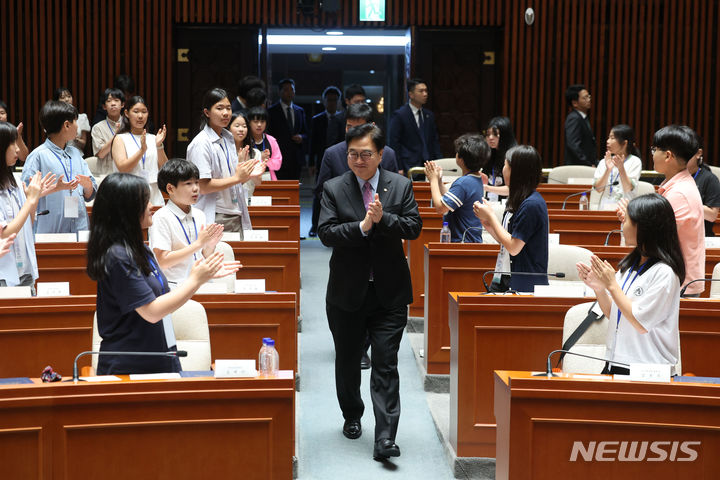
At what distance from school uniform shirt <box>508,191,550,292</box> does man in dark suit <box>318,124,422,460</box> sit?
0.47m

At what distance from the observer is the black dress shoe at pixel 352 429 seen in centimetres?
412

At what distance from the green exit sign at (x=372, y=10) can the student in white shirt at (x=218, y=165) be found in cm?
541

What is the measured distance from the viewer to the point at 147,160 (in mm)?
5930

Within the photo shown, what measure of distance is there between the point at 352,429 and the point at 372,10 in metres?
6.80

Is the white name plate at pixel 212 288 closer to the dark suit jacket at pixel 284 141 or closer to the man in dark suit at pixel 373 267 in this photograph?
the man in dark suit at pixel 373 267

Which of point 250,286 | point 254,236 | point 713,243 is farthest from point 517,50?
point 250,286

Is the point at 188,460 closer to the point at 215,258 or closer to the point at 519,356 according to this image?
the point at 215,258

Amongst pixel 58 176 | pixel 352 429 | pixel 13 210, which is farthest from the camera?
pixel 58 176

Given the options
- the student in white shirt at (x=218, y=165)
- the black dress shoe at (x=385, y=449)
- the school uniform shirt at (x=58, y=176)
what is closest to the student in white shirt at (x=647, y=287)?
the black dress shoe at (x=385, y=449)

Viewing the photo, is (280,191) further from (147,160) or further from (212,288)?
(212,288)

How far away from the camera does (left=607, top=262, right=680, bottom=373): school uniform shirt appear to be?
2795mm

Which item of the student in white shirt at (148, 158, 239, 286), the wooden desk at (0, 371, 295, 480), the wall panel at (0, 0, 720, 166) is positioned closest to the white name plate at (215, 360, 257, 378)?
the wooden desk at (0, 371, 295, 480)

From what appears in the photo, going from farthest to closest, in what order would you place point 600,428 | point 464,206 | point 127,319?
point 464,206
point 127,319
point 600,428

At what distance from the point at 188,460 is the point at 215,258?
624 mm
